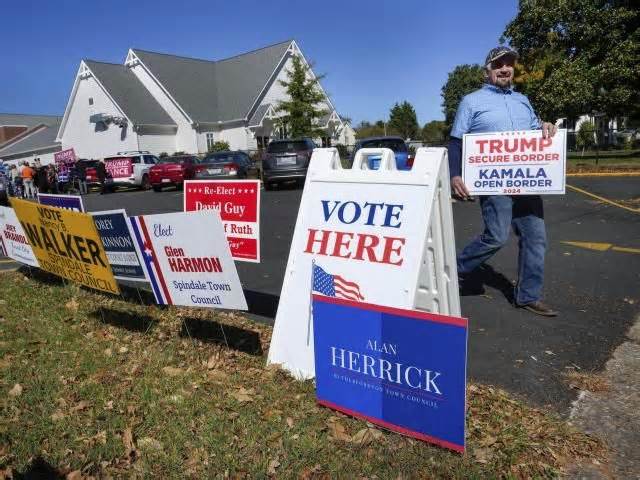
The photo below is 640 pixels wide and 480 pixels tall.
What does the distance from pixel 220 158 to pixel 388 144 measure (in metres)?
7.86

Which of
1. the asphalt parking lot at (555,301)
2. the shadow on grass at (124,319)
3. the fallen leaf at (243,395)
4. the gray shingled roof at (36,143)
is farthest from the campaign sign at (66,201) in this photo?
the gray shingled roof at (36,143)

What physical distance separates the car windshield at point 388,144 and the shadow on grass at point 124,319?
35.6ft

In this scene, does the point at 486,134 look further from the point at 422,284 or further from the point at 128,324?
the point at 128,324

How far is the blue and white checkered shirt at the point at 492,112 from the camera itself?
437cm

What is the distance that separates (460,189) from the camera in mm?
4344

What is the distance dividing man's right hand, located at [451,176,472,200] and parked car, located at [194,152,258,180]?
Answer: 1549cm

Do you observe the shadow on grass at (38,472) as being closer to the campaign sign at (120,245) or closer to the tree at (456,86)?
the campaign sign at (120,245)

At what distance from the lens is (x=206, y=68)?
4175 centimetres

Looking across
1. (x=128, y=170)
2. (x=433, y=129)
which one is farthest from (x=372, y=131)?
(x=128, y=170)

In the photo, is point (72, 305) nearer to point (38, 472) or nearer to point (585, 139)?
point (38, 472)

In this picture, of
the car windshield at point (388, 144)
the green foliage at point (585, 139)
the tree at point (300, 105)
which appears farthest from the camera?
the tree at point (300, 105)

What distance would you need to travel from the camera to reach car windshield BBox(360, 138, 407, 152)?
1501 centimetres

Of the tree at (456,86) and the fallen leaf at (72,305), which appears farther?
the tree at (456,86)

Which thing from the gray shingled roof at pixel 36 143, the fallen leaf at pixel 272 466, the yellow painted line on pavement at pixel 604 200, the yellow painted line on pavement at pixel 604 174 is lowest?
the fallen leaf at pixel 272 466
